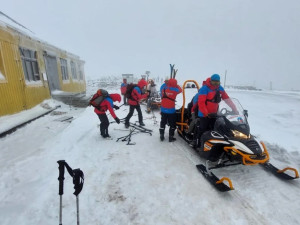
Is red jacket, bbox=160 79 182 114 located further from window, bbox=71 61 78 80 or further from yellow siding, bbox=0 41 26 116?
window, bbox=71 61 78 80

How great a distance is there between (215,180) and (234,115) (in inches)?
56.6

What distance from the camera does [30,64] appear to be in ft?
34.7

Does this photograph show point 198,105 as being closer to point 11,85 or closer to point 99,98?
point 99,98

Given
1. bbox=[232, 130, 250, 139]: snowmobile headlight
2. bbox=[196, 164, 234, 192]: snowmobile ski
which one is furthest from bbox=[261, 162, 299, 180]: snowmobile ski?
bbox=[196, 164, 234, 192]: snowmobile ski

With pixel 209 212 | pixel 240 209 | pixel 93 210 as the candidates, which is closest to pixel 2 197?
pixel 93 210

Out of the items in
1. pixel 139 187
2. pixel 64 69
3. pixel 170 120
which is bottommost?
pixel 139 187

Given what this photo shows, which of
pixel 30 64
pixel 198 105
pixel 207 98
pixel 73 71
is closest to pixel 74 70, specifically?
pixel 73 71

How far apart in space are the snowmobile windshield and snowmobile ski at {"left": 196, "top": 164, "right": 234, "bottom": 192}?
1036mm

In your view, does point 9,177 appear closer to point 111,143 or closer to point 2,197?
point 2,197

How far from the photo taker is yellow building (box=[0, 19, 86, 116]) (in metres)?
8.17

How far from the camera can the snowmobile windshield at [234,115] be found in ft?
12.6

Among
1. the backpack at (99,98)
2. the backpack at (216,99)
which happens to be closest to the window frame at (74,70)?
the backpack at (99,98)

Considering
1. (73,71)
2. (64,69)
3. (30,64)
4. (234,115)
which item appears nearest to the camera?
(234,115)

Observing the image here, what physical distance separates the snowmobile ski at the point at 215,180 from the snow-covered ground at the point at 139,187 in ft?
0.32
